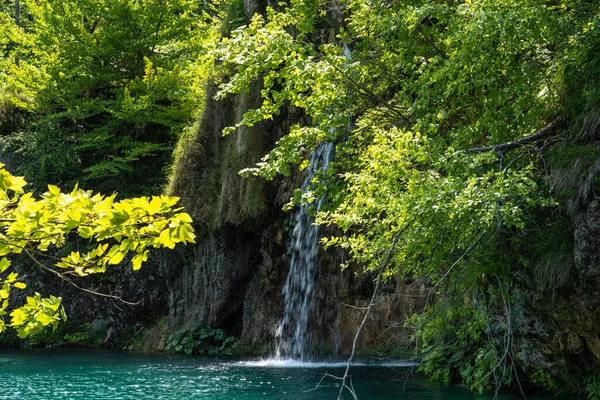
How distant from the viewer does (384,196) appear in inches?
278

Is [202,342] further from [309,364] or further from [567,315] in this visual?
[567,315]

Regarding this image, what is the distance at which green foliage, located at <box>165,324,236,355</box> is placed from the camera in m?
15.5

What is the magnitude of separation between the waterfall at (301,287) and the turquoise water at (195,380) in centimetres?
81

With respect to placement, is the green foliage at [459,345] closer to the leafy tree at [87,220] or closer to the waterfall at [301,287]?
the waterfall at [301,287]

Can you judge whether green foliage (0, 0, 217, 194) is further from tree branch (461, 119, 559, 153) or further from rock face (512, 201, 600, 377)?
rock face (512, 201, 600, 377)

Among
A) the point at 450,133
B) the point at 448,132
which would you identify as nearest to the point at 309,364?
the point at 448,132

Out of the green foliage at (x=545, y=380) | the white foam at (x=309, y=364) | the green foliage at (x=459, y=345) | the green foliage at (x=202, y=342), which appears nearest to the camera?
the green foliage at (x=459, y=345)

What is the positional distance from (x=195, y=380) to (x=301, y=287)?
385 cm

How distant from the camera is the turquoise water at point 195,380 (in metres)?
9.52

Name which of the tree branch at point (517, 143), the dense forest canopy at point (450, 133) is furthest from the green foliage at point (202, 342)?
the tree branch at point (517, 143)

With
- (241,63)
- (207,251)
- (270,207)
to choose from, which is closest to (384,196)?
(241,63)

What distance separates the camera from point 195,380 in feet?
36.7

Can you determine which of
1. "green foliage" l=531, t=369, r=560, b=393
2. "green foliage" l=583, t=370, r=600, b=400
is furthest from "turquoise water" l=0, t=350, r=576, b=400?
"green foliage" l=583, t=370, r=600, b=400

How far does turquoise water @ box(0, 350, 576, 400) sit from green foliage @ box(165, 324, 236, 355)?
724 mm
